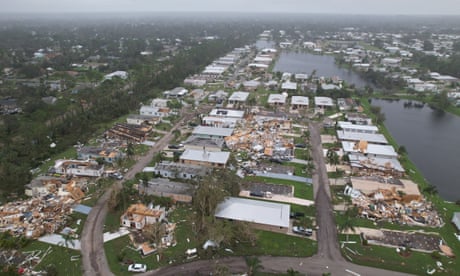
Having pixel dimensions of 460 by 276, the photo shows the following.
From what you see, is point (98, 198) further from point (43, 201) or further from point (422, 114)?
point (422, 114)

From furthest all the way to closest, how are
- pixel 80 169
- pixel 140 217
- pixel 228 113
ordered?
pixel 228 113 → pixel 80 169 → pixel 140 217

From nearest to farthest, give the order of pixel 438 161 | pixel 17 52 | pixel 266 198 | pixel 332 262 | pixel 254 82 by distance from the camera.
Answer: pixel 332 262
pixel 266 198
pixel 438 161
pixel 254 82
pixel 17 52

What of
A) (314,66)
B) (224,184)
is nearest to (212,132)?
(224,184)

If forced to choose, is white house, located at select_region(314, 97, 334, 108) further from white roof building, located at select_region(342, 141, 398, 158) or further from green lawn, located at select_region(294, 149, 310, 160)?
green lawn, located at select_region(294, 149, 310, 160)

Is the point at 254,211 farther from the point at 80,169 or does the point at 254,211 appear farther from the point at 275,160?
the point at 80,169

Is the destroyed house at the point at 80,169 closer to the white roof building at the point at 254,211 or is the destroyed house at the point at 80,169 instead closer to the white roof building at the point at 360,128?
the white roof building at the point at 254,211

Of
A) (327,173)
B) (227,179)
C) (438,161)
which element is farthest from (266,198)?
(438,161)

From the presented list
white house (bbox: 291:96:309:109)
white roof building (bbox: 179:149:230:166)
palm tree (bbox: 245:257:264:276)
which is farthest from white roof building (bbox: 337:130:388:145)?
palm tree (bbox: 245:257:264:276)
